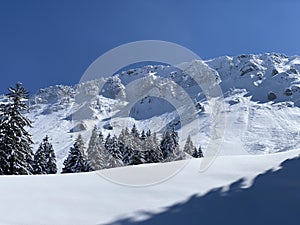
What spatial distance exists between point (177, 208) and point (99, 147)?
105ft

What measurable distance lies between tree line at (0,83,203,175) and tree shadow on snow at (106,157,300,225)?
15.7 meters

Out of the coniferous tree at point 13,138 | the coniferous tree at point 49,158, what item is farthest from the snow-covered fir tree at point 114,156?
the coniferous tree at point 13,138

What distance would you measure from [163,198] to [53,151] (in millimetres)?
33701

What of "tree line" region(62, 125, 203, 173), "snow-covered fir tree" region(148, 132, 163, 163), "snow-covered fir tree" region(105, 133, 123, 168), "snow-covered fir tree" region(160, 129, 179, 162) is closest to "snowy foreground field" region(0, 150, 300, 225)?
"tree line" region(62, 125, 203, 173)

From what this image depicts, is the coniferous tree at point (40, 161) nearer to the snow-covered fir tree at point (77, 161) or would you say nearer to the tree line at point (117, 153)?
the tree line at point (117, 153)

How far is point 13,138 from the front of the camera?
68.9ft

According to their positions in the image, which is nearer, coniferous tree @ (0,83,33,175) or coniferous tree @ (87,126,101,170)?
coniferous tree @ (0,83,33,175)

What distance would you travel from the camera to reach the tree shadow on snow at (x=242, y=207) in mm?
5652

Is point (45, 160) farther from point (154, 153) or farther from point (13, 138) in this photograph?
point (13, 138)

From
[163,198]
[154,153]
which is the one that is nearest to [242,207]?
[163,198]

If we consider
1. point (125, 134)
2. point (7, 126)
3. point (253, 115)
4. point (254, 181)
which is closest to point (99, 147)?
point (125, 134)

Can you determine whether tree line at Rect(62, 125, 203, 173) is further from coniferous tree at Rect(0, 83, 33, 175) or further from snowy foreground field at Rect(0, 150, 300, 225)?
snowy foreground field at Rect(0, 150, 300, 225)

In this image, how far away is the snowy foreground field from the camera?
573 cm

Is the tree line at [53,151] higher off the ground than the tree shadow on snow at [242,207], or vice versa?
the tree line at [53,151]
